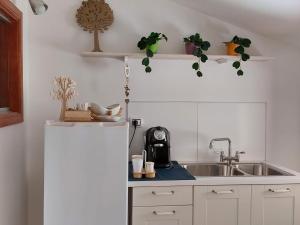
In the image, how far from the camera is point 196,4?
109 inches

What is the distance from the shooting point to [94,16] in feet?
9.04

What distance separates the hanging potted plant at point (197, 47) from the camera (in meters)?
2.66

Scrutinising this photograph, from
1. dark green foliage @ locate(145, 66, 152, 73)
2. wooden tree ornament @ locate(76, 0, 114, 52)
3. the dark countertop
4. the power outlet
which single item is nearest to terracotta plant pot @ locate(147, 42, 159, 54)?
dark green foliage @ locate(145, 66, 152, 73)

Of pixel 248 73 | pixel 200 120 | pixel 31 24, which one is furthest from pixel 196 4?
pixel 31 24

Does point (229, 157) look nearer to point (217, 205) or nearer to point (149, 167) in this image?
point (217, 205)

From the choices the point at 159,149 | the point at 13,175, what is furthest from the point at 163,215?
the point at 13,175

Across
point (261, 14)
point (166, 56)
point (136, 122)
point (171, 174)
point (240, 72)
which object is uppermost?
point (261, 14)

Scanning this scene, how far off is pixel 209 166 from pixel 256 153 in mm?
464

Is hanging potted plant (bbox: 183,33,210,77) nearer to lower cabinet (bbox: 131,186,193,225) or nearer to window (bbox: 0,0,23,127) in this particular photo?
lower cabinet (bbox: 131,186,193,225)

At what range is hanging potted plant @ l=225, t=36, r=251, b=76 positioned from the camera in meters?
2.71

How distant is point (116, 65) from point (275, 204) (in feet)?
5.47

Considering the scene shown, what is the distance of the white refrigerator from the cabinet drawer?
14 cm

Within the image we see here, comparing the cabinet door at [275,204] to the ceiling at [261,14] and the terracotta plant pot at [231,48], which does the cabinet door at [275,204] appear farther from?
the ceiling at [261,14]

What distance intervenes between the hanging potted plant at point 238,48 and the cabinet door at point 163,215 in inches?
48.9
